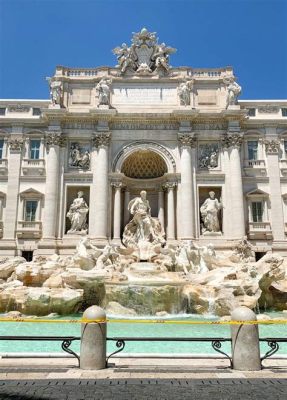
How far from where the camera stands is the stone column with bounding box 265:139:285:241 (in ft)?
83.8

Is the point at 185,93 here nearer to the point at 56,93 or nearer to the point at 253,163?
the point at 253,163

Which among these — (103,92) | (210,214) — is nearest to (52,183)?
(103,92)

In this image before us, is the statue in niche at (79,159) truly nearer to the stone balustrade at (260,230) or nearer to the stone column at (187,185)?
the stone column at (187,185)

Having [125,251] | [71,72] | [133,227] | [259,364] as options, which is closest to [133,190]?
[133,227]

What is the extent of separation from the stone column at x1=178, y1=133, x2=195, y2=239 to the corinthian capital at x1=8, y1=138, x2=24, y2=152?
12.5 metres

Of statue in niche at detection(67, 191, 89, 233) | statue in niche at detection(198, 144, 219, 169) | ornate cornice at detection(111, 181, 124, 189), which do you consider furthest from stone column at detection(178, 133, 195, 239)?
statue in niche at detection(67, 191, 89, 233)

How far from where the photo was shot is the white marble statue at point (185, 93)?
26.7 metres

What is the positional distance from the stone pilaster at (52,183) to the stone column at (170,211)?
8314 millimetres

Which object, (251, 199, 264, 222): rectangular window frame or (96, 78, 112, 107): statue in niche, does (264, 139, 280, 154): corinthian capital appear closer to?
(251, 199, 264, 222): rectangular window frame

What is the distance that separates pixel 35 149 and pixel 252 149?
17.5 meters

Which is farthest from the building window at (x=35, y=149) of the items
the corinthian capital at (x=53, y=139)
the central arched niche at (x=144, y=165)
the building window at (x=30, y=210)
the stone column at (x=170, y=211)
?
the stone column at (x=170, y=211)

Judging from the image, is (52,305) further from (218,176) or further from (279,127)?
(279,127)

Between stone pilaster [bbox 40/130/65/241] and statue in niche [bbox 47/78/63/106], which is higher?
statue in niche [bbox 47/78/63/106]

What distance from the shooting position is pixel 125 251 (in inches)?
901
